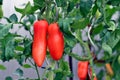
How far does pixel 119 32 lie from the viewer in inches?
39.6

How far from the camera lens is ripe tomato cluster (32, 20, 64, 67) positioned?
0.81m

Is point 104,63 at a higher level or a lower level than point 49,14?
lower

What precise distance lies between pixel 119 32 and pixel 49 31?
27 centimetres

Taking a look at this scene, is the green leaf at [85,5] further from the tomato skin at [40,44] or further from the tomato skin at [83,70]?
the tomato skin at [83,70]

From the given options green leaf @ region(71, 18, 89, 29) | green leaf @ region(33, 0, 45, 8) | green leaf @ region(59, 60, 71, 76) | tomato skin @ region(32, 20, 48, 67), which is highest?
green leaf @ region(33, 0, 45, 8)

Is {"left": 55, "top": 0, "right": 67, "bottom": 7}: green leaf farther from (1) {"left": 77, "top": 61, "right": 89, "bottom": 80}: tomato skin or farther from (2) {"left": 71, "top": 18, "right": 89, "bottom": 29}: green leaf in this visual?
(1) {"left": 77, "top": 61, "right": 89, "bottom": 80}: tomato skin

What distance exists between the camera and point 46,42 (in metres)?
0.85

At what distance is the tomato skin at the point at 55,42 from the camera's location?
81 cm

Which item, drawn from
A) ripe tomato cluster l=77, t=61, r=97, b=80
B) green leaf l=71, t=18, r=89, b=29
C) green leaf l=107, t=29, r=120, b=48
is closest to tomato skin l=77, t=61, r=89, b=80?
ripe tomato cluster l=77, t=61, r=97, b=80

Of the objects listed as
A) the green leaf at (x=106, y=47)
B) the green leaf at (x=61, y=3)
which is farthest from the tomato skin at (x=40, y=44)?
the green leaf at (x=106, y=47)

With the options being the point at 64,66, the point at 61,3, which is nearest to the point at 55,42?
the point at 61,3

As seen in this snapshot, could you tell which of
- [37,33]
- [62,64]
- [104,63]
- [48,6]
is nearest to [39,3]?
[48,6]

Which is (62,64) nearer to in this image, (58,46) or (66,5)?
(66,5)

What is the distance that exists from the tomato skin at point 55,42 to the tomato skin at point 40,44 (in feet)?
0.06
